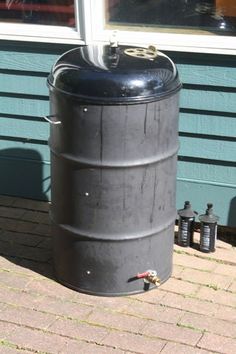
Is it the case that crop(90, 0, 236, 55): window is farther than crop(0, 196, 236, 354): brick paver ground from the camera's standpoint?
Yes

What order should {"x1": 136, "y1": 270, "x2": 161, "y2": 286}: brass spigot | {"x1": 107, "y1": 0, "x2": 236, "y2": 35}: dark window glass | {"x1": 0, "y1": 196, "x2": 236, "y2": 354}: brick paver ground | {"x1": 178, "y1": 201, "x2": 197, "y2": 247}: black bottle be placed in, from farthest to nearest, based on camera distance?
{"x1": 178, "y1": 201, "x2": 197, "y2": 247}: black bottle < {"x1": 107, "y1": 0, "x2": 236, "y2": 35}: dark window glass < {"x1": 136, "y1": 270, "x2": 161, "y2": 286}: brass spigot < {"x1": 0, "y1": 196, "x2": 236, "y2": 354}: brick paver ground

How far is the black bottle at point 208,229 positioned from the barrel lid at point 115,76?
42.7 inches

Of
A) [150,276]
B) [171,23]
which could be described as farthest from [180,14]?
[150,276]

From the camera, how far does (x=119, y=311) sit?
4.18 m

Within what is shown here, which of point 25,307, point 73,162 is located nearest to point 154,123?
point 73,162

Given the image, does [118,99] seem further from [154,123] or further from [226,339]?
[226,339]

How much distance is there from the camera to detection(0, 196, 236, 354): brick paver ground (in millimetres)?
3859

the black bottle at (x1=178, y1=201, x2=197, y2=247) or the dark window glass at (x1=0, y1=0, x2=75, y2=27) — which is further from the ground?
the dark window glass at (x1=0, y1=0, x2=75, y2=27)

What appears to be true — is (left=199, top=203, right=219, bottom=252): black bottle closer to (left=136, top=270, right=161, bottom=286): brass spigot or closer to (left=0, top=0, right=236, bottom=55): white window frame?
(left=136, top=270, right=161, bottom=286): brass spigot

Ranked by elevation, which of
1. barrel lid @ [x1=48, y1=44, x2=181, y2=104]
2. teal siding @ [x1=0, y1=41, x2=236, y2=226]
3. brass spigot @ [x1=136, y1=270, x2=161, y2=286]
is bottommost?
brass spigot @ [x1=136, y1=270, x2=161, y2=286]

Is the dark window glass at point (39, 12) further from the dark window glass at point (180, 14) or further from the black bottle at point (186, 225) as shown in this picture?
the black bottle at point (186, 225)

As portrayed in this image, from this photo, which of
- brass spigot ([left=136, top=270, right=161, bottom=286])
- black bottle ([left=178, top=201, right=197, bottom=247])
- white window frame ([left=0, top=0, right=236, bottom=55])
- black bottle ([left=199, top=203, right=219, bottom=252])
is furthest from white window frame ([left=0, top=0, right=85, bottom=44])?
brass spigot ([left=136, top=270, right=161, bottom=286])

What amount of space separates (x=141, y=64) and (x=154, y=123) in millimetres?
347

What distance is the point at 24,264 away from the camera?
15.5ft
